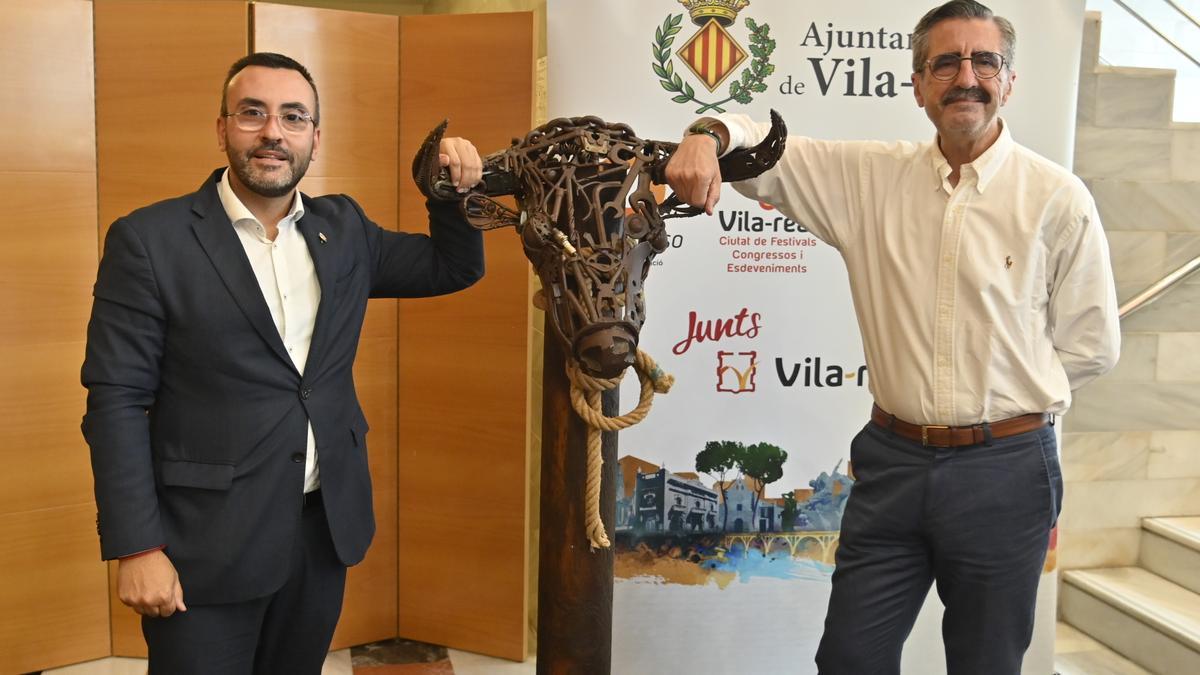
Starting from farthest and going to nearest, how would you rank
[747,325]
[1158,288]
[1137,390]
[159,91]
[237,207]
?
[1137,390] < [1158,288] < [159,91] < [747,325] < [237,207]

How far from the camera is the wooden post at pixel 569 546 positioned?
6.26ft

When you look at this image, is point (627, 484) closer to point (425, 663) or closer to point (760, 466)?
point (760, 466)

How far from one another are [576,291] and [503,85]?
1790mm

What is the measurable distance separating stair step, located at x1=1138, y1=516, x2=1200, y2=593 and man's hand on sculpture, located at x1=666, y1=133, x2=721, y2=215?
2.93m

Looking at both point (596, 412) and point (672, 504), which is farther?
point (672, 504)

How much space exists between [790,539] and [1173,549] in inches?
66.1

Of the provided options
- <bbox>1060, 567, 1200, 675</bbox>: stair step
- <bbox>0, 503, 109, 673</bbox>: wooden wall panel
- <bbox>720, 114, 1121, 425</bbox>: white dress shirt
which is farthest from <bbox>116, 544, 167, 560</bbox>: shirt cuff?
<bbox>1060, 567, 1200, 675</bbox>: stair step

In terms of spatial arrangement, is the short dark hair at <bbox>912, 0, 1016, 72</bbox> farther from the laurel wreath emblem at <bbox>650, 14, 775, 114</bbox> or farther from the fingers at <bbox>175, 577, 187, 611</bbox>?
the fingers at <bbox>175, 577, 187, 611</bbox>

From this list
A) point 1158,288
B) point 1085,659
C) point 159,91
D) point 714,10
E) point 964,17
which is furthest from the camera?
point 1158,288

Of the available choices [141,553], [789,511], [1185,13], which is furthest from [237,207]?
[1185,13]

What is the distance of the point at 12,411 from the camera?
3.35 metres

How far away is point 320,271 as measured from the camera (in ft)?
6.57

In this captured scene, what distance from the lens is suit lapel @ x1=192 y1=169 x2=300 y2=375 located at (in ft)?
6.24

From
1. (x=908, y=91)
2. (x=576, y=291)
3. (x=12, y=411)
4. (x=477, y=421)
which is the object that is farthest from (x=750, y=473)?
(x=12, y=411)
